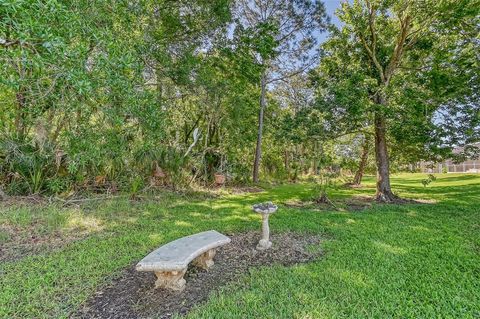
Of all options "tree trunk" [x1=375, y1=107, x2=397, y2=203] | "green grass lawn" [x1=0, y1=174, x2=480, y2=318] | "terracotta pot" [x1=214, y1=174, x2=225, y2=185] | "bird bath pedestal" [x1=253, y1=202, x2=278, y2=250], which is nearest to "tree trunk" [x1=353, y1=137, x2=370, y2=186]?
"tree trunk" [x1=375, y1=107, x2=397, y2=203]

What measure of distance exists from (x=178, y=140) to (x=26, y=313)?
727 cm

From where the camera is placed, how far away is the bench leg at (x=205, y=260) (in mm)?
3135

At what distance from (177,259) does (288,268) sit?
1.36 m

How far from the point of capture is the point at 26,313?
232 centimetres

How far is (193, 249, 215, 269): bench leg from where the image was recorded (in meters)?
3.13

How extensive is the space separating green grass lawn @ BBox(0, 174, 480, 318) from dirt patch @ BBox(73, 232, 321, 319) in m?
0.16

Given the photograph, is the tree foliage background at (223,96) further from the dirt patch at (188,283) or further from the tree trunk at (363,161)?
the dirt patch at (188,283)

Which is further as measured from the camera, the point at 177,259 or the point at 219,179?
the point at 219,179

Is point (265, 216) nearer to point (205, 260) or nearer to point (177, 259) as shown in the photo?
point (205, 260)

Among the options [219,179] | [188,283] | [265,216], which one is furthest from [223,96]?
[188,283]

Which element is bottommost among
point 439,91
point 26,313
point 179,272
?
point 26,313

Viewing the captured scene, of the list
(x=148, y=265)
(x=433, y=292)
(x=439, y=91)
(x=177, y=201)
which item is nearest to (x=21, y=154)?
(x=177, y=201)

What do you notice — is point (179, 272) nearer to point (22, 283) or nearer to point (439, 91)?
point (22, 283)

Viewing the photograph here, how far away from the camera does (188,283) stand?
9.11 feet
